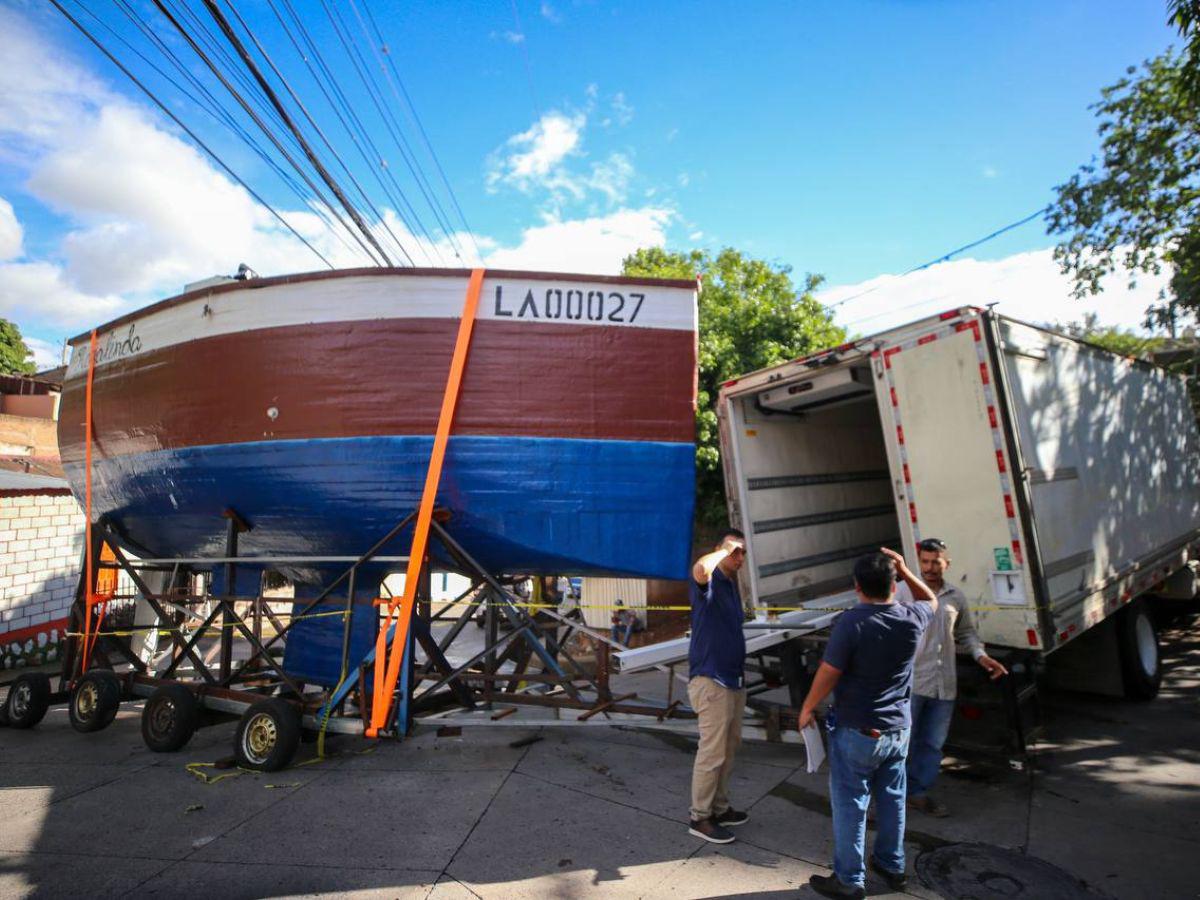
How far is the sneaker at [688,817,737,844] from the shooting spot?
11.3 feet

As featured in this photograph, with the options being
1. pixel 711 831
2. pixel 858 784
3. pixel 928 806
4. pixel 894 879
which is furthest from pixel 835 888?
pixel 928 806

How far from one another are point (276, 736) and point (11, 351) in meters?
31.4

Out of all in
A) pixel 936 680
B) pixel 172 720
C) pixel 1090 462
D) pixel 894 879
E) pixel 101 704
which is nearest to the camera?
pixel 894 879

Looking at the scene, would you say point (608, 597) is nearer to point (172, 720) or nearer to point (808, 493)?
point (808, 493)

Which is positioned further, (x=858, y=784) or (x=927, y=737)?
(x=927, y=737)

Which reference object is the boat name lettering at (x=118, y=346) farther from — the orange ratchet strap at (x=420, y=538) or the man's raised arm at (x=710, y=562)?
the man's raised arm at (x=710, y=562)

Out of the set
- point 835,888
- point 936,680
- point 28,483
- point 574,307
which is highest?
point 28,483

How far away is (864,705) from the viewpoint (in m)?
2.79

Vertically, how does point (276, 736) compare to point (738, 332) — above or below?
below

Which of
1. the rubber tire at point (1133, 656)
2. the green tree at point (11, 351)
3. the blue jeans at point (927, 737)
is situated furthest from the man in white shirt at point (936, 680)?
the green tree at point (11, 351)

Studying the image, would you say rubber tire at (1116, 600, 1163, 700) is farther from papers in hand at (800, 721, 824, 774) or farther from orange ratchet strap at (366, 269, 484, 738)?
orange ratchet strap at (366, 269, 484, 738)

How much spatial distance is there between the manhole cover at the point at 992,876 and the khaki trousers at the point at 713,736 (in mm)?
1011

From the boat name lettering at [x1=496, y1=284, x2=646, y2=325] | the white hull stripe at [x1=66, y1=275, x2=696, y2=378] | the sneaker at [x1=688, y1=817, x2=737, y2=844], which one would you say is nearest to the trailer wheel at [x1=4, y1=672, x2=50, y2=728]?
the white hull stripe at [x1=66, y1=275, x2=696, y2=378]

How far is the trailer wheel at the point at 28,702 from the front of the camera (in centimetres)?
612
